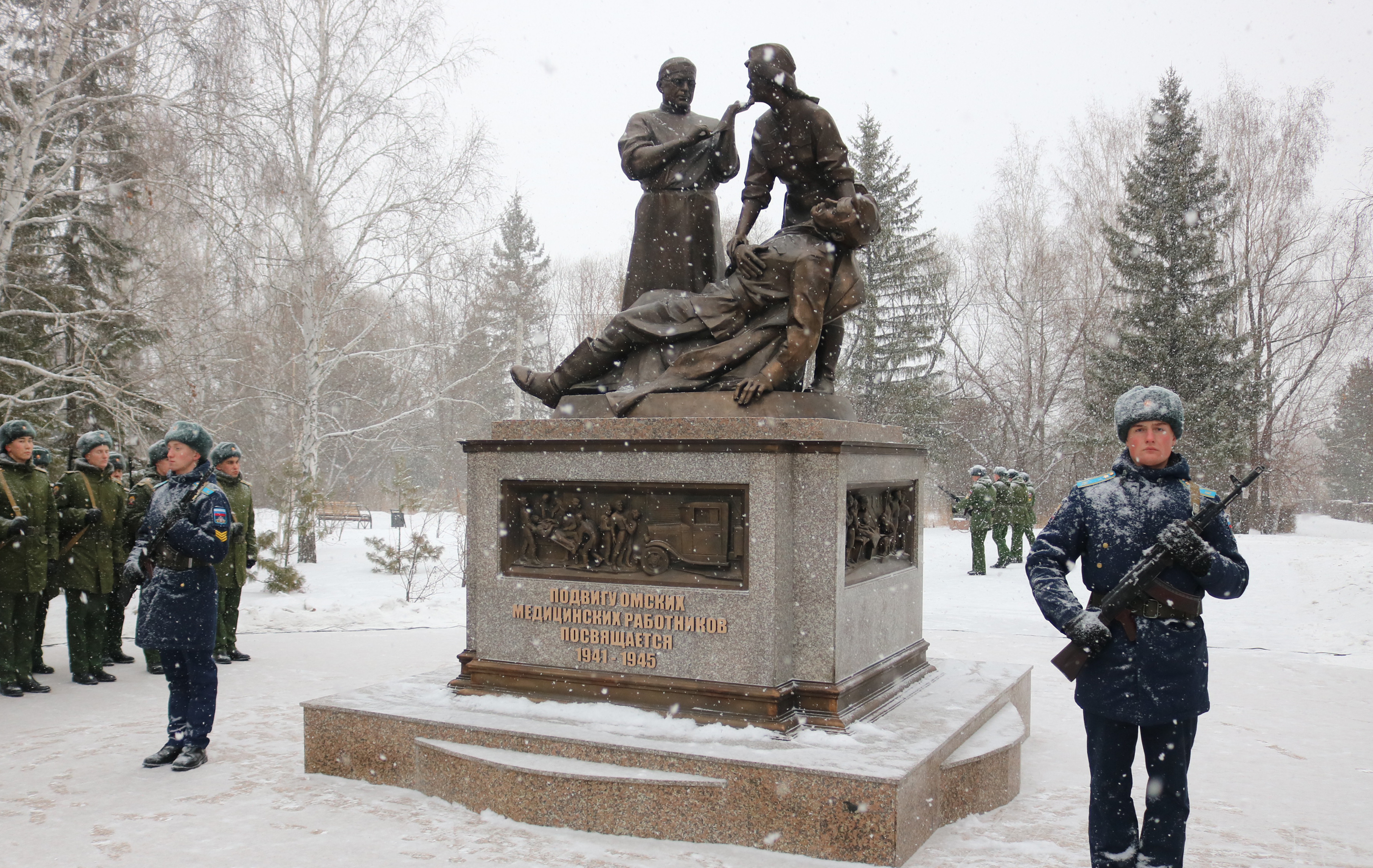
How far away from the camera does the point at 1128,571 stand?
357 centimetres

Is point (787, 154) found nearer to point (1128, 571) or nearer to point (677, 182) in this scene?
point (677, 182)

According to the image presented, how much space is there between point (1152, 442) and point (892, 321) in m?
28.2

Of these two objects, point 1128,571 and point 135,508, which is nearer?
point 1128,571

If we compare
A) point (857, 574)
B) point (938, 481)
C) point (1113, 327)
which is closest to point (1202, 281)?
point (1113, 327)

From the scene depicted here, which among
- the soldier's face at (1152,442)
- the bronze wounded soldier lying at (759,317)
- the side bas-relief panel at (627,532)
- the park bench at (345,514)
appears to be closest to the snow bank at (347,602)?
the park bench at (345,514)

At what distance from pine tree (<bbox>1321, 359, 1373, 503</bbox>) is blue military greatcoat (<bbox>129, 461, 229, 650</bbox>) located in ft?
151

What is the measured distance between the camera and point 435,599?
12.8 meters

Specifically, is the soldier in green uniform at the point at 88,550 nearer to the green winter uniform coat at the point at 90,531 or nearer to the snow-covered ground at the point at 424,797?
the green winter uniform coat at the point at 90,531

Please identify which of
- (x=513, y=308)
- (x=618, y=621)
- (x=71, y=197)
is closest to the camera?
(x=618, y=621)

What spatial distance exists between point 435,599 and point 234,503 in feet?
14.1

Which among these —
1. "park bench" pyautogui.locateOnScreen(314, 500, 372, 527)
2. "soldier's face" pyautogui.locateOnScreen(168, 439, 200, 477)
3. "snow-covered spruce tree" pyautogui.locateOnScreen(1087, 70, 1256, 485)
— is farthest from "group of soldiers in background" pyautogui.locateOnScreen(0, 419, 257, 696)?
"snow-covered spruce tree" pyautogui.locateOnScreen(1087, 70, 1256, 485)

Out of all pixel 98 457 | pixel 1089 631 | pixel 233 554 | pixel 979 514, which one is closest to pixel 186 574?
pixel 233 554

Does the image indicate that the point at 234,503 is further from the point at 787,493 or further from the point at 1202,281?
the point at 1202,281

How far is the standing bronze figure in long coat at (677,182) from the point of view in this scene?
6020mm
